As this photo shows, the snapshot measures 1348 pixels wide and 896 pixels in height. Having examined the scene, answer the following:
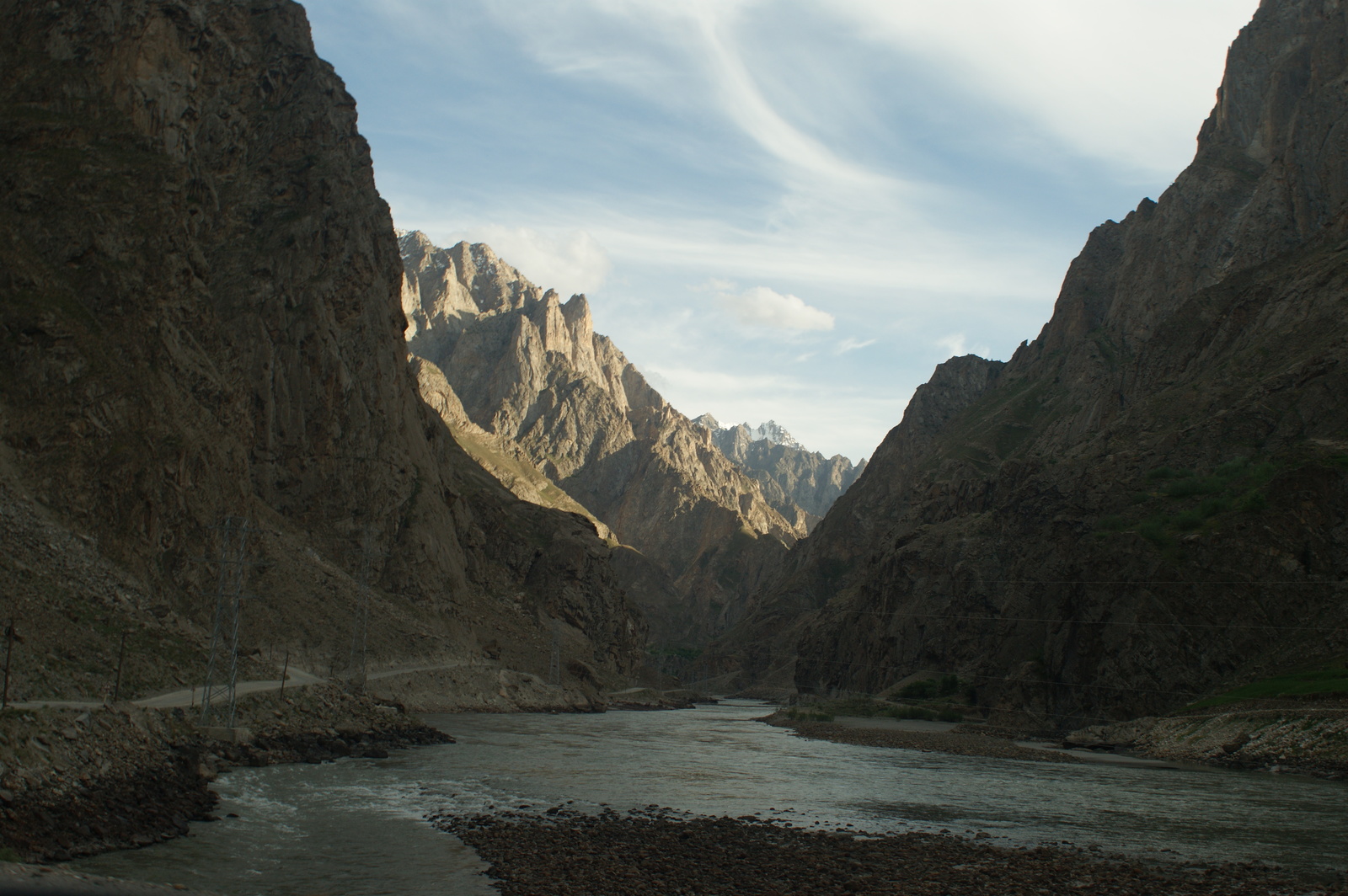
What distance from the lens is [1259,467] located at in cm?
8906

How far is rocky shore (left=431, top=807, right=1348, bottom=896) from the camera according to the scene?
82.7ft

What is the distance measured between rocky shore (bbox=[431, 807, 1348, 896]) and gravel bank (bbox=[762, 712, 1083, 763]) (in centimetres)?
4185

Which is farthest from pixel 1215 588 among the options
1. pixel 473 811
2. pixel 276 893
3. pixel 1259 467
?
pixel 276 893

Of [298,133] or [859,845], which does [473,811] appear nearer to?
[859,845]

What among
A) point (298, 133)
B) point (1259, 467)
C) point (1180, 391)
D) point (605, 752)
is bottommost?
point (605, 752)

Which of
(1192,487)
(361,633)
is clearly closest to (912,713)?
(1192,487)

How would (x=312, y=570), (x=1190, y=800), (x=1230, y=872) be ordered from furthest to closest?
(x=312, y=570) < (x=1190, y=800) < (x=1230, y=872)

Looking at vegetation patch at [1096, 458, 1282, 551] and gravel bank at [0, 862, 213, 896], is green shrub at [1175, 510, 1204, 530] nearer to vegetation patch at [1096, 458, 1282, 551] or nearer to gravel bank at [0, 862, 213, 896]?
vegetation patch at [1096, 458, 1282, 551]

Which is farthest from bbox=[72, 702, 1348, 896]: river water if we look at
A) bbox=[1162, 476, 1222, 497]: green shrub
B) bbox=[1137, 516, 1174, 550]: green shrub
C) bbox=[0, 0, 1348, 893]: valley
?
bbox=[1162, 476, 1222, 497]: green shrub

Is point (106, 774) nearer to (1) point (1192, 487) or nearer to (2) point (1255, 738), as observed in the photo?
(2) point (1255, 738)

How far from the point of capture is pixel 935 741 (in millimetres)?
84062

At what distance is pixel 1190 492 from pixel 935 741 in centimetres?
3683

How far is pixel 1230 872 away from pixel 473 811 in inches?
1033

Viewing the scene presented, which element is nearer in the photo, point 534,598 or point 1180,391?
point 1180,391
